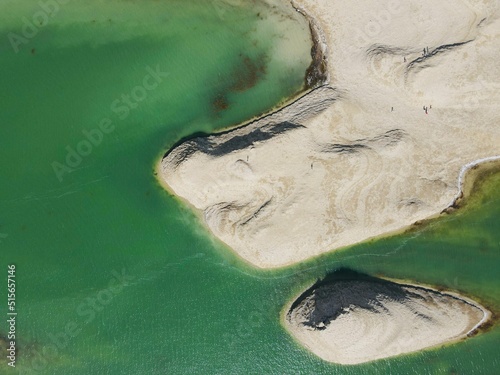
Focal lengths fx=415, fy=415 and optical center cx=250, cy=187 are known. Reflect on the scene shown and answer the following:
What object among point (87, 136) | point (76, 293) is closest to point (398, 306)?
point (76, 293)

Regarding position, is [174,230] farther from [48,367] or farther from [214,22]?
[214,22]
